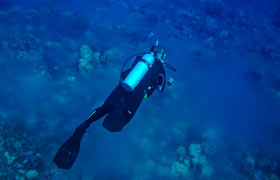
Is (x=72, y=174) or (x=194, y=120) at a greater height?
(x=194, y=120)

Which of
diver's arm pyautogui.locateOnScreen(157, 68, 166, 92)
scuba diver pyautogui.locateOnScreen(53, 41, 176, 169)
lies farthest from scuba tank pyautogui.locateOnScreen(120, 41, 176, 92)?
diver's arm pyautogui.locateOnScreen(157, 68, 166, 92)

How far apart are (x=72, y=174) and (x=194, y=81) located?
7.24 metres

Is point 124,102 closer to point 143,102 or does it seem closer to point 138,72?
point 138,72

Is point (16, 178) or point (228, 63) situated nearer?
point (16, 178)

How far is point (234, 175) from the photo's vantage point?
7.81 meters

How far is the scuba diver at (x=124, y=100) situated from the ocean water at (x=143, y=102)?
2.72 meters

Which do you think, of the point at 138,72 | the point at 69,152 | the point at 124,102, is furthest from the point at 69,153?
the point at 138,72

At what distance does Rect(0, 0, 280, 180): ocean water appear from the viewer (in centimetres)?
734

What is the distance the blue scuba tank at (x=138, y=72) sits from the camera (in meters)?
5.13

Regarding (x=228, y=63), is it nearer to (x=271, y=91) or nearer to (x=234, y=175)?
(x=271, y=91)

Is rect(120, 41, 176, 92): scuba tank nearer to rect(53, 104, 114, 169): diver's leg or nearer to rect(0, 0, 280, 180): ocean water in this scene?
rect(53, 104, 114, 169): diver's leg

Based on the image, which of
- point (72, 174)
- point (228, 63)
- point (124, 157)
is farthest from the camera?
point (228, 63)

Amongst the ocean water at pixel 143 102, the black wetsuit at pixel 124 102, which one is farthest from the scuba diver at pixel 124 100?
the ocean water at pixel 143 102

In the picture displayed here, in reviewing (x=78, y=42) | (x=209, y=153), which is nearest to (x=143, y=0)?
(x=78, y=42)
